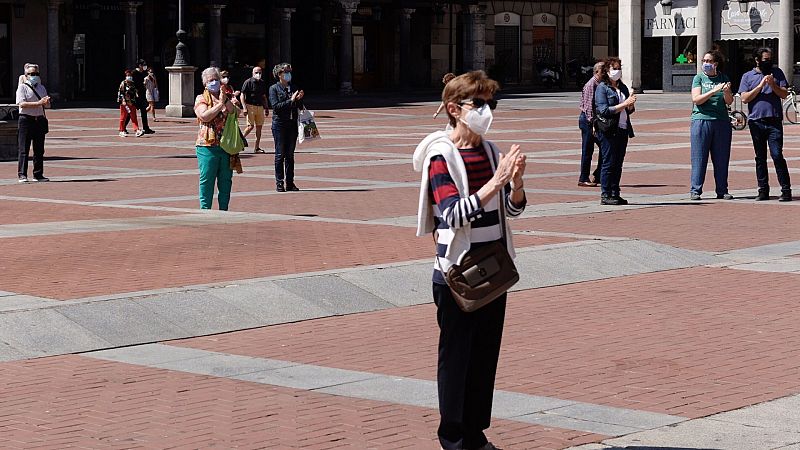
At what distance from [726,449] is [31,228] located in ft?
30.6

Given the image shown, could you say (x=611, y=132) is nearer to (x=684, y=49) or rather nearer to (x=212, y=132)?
(x=212, y=132)

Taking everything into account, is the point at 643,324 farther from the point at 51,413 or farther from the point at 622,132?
the point at 622,132

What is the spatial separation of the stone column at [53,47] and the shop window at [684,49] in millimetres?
22747

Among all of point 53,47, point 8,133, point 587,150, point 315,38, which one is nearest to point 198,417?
point 587,150

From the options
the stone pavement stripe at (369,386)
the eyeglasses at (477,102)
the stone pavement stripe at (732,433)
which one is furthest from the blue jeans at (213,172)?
the eyeglasses at (477,102)

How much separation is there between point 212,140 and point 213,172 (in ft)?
1.32

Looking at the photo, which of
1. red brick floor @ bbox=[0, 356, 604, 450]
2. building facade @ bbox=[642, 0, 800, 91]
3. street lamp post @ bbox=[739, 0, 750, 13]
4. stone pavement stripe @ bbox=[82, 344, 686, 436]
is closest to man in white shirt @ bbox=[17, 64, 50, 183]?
stone pavement stripe @ bbox=[82, 344, 686, 436]

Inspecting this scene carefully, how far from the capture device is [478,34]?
66.9 m

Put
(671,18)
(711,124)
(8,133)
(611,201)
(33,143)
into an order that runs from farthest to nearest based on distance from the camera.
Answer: (671,18) < (8,133) < (33,143) < (711,124) < (611,201)

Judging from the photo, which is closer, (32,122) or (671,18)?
(32,122)

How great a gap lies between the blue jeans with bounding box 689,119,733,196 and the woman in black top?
5203 mm

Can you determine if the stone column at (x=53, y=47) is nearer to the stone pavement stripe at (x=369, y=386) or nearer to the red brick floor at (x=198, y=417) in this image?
the stone pavement stripe at (x=369, y=386)

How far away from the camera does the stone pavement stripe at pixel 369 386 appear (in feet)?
24.1

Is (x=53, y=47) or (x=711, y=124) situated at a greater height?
(x=53, y=47)
